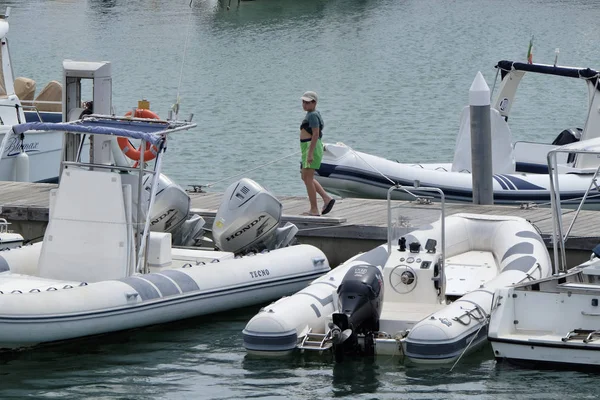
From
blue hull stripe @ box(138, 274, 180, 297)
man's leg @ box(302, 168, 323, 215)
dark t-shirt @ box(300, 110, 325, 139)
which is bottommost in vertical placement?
blue hull stripe @ box(138, 274, 180, 297)

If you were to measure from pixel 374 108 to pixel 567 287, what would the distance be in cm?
1912

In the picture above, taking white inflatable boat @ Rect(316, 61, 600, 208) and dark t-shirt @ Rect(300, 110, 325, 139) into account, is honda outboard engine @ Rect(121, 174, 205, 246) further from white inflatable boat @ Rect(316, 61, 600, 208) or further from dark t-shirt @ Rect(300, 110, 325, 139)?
white inflatable boat @ Rect(316, 61, 600, 208)

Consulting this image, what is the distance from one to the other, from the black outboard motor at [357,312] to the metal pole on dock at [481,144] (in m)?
4.74

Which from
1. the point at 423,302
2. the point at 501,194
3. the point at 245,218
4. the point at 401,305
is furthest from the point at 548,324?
the point at 501,194

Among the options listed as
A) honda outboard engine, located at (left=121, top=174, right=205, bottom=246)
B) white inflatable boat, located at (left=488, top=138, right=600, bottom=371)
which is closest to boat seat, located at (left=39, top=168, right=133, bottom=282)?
honda outboard engine, located at (left=121, top=174, right=205, bottom=246)

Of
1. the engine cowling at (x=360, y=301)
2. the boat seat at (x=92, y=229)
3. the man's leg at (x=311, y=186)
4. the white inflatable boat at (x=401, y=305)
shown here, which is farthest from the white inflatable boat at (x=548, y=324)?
the man's leg at (x=311, y=186)

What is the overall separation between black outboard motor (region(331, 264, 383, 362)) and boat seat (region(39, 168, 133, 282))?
208 centimetres

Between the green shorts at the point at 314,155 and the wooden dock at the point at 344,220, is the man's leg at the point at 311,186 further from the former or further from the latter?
the wooden dock at the point at 344,220

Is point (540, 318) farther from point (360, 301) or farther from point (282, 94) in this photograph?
point (282, 94)

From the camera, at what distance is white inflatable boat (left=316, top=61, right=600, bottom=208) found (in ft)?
52.9

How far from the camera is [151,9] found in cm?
5719

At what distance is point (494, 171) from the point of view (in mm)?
17031

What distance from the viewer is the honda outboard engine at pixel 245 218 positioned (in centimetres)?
1223

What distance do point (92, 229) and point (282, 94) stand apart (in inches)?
801
